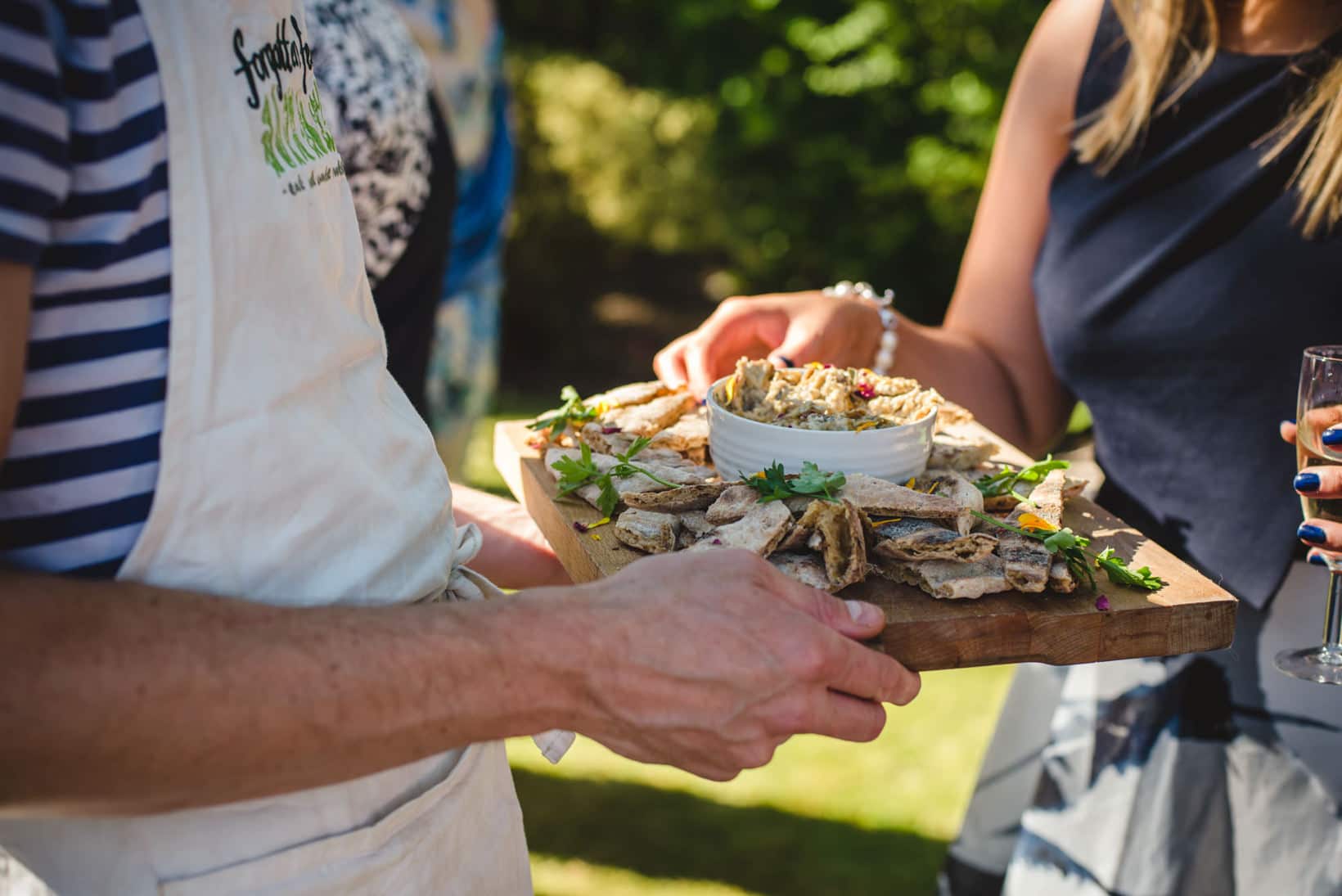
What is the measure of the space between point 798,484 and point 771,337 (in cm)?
69

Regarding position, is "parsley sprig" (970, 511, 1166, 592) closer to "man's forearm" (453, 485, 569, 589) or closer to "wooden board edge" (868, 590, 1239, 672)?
"wooden board edge" (868, 590, 1239, 672)

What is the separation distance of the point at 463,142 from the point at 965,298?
2.00 meters

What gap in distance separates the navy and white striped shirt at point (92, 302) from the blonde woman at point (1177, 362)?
3.76 feet

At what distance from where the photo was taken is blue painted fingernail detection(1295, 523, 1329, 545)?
1482 millimetres

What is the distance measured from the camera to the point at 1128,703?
6.85 feet

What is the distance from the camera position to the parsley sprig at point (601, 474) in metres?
1.52

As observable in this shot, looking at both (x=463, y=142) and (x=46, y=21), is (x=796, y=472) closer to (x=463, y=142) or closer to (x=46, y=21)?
(x=46, y=21)

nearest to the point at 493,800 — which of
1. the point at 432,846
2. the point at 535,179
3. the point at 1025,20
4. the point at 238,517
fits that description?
the point at 432,846

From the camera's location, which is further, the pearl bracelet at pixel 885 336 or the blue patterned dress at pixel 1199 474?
the pearl bracelet at pixel 885 336

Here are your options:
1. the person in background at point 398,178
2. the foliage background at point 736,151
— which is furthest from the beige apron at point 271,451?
the foliage background at point 736,151

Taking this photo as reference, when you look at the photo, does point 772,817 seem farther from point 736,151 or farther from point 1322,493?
point 736,151

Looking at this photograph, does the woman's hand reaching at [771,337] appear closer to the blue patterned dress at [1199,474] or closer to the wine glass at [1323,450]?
the blue patterned dress at [1199,474]

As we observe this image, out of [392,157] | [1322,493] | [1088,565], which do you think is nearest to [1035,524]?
[1088,565]

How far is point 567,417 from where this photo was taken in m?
1.86
